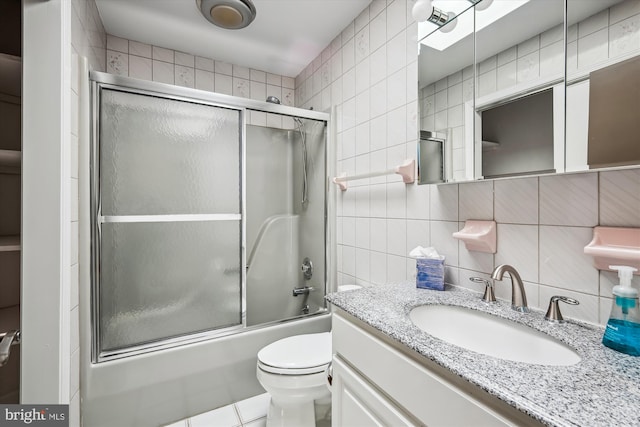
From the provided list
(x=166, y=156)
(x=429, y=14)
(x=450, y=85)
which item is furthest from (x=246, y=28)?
(x=450, y=85)

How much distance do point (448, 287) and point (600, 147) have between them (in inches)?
26.9

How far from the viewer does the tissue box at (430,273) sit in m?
1.13

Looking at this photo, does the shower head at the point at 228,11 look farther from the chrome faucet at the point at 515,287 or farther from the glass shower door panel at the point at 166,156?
the chrome faucet at the point at 515,287

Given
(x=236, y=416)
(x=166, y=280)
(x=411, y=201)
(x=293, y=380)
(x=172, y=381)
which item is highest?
(x=411, y=201)

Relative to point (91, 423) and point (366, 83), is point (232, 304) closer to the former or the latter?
point (91, 423)

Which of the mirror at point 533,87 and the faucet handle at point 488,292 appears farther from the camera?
the faucet handle at point 488,292

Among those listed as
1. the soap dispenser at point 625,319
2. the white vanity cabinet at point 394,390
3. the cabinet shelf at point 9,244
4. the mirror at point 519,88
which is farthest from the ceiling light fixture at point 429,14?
the cabinet shelf at point 9,244

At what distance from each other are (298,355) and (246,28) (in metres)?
2.00

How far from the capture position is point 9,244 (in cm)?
90

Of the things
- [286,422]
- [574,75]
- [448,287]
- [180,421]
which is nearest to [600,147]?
[574,75]

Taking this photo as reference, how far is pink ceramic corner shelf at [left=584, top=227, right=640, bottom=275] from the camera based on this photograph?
2.25 ft

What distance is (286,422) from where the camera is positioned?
1312 millimetres

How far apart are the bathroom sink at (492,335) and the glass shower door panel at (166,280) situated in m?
1.13

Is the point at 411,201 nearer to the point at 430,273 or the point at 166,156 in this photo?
the point at 430,273
